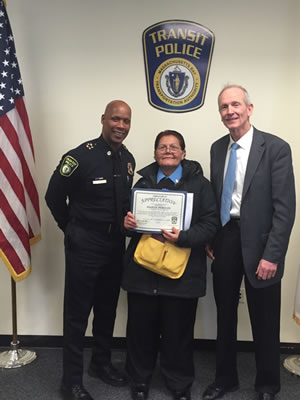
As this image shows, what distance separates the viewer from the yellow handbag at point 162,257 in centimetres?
186

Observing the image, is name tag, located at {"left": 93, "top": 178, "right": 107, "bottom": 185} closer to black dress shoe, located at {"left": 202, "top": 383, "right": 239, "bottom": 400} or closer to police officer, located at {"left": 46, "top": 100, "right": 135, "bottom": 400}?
police officer, located at {"left": 46, "top": 100, "right": 135, "bottom": 400}

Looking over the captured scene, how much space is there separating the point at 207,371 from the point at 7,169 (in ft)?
6.07

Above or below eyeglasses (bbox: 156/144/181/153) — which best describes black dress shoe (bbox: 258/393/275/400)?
below

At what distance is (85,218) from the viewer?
1.98m

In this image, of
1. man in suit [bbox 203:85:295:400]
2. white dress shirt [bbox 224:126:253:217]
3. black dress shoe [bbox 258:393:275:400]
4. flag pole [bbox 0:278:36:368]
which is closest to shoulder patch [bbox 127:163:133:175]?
man in suit [bbox 203:85:295:400]

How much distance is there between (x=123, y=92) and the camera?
2.53 meters

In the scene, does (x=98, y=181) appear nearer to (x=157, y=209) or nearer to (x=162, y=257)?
(x=157, y=209)

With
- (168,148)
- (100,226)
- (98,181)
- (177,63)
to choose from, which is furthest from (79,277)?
(177,63)

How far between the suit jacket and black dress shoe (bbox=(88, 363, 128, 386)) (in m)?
1.03

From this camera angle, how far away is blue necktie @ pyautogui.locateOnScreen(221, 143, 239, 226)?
1.92m

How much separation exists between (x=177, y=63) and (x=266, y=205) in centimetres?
125

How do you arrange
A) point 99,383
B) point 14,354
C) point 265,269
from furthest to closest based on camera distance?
point 14,354, point 99,383, point 265,269

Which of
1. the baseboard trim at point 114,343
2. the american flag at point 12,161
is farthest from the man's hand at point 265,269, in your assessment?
the american flag at point 12,161

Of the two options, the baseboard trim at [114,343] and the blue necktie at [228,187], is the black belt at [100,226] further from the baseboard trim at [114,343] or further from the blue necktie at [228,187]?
the baseboard trim at [114,343]
